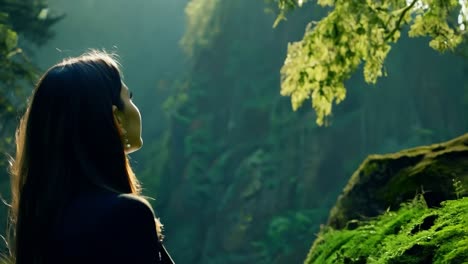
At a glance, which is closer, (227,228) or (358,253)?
(358,253)

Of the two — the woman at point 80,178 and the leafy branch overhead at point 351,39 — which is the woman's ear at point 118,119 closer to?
the woman at point 80,178

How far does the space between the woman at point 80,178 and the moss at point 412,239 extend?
5.71 ft

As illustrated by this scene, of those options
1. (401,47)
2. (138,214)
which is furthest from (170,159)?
(138,214)

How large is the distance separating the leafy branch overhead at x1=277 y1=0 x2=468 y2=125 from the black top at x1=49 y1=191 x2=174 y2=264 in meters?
6.00

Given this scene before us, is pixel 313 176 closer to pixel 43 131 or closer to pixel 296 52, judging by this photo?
pixel 296 52

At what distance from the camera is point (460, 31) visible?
804 cm

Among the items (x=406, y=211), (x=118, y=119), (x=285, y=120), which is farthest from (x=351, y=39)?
(x=285, y=120)

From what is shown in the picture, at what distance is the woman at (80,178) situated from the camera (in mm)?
1730

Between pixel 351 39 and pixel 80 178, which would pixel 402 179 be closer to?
pixel 351 39

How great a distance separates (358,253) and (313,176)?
2417 cm

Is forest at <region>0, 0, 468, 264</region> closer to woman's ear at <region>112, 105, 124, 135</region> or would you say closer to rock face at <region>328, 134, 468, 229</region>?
rock face at <region>328, 134, 468, 229</region>

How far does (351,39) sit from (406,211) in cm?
386

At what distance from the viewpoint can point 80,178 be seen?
6.25 feet

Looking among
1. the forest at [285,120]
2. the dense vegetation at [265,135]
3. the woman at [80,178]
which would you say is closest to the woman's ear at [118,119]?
the woman at [80,178]
